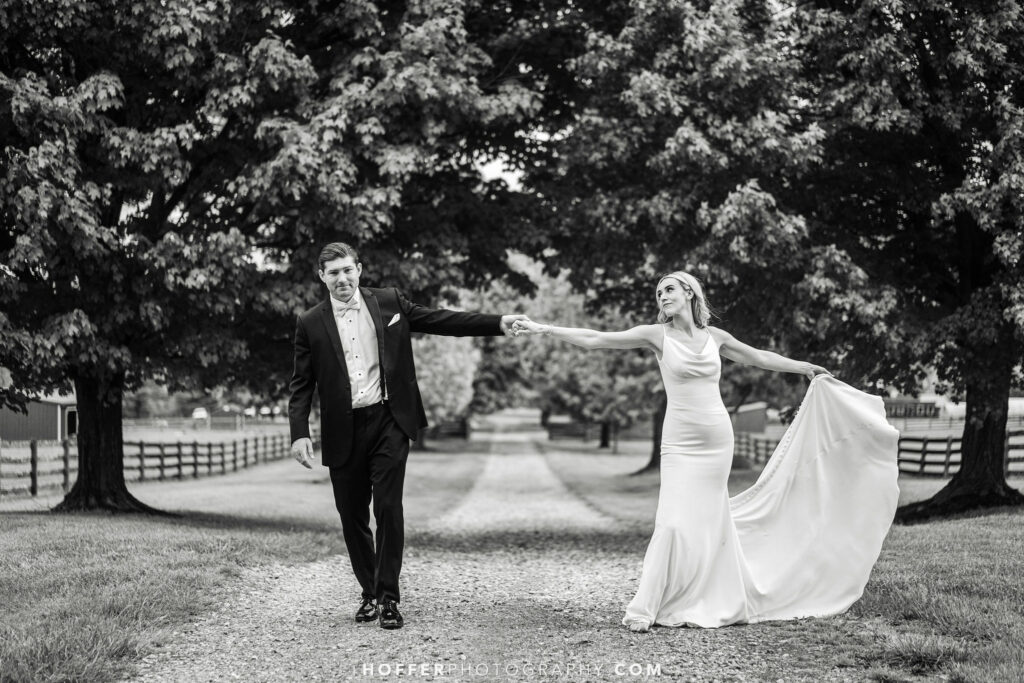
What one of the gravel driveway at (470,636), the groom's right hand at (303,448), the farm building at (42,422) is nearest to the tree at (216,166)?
the gravel driveway at (470,636)

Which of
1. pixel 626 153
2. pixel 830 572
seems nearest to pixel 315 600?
pixel 830 572

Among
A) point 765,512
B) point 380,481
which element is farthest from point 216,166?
point 765,512

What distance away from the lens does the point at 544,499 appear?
23781 millimetres

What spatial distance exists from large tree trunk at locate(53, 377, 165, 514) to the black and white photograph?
0.16 feet

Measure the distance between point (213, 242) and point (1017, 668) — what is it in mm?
9585

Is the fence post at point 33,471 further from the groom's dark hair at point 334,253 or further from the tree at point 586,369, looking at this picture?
the groom's dark hair at point 334,253

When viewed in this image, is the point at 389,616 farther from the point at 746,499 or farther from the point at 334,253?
the point at 746,499

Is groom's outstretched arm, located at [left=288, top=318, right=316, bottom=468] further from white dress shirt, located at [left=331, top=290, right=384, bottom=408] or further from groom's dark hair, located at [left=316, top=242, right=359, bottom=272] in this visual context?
groom's dark hair, located at [left=316, top=242, right=359, bottom=272]

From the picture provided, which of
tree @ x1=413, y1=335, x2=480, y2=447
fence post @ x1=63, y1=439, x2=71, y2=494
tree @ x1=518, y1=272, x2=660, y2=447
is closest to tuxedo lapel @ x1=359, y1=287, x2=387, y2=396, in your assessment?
tree @ x1=518, y1=272, x2=660, y2=447

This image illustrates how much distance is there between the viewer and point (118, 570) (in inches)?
341

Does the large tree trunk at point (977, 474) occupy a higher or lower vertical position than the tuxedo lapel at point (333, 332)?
lower

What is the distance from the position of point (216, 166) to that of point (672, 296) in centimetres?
826

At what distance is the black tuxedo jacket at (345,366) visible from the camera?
673 centimetres

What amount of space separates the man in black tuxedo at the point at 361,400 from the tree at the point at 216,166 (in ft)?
15.8
